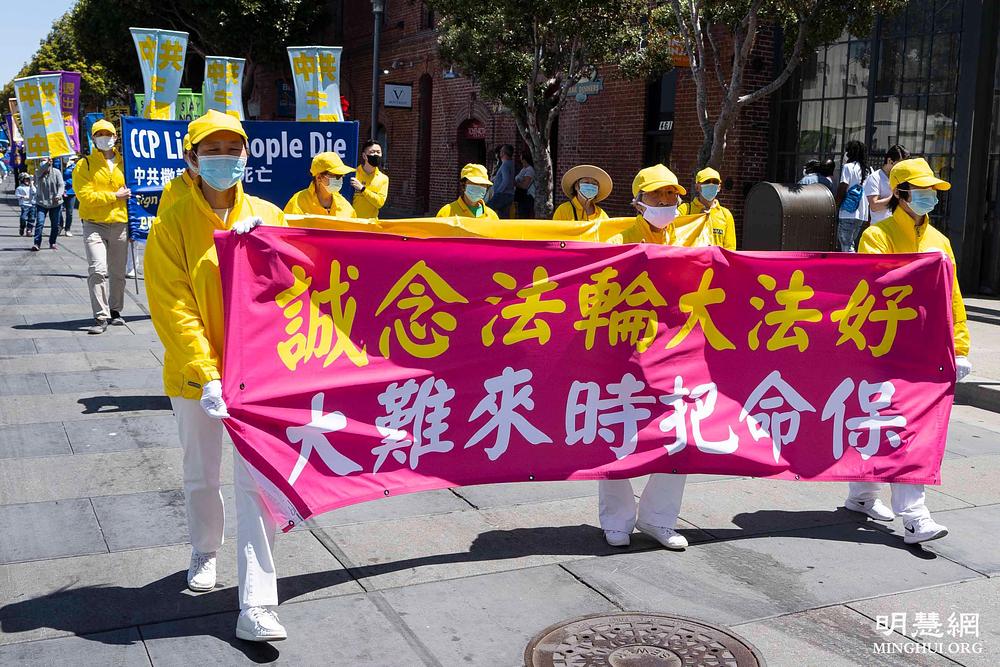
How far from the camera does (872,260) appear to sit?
5.56 m

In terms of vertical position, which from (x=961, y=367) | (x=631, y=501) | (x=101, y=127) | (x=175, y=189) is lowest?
(x=631, y=501)

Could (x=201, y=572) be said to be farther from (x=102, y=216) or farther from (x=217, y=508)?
(x=102, y=216)

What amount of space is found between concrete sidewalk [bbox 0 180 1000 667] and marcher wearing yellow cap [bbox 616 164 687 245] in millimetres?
1570

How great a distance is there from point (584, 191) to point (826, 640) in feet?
16.3

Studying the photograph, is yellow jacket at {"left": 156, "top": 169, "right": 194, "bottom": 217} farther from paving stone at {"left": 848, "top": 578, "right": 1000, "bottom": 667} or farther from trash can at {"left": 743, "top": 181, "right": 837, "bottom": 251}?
trash can at {"left": 743, "top": 181, "right": 837, "bottom": 251}

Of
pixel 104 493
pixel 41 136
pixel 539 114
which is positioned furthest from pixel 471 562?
pixel 539 114

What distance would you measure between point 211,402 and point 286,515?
55 cm

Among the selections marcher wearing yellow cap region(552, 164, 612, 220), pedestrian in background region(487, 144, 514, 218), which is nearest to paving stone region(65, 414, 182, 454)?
marcher wearing yellow cap region(552, 164, 612, 220)

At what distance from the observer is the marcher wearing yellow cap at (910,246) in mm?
5527

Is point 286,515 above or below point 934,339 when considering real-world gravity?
below

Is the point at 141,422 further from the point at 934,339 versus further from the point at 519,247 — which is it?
the point at 934,339

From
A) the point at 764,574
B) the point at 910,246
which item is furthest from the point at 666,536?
the point at 910,246

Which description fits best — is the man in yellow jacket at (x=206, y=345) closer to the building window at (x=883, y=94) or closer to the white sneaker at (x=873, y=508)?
the white sneaker at (x=873, y=508)

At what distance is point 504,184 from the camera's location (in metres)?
20.2
